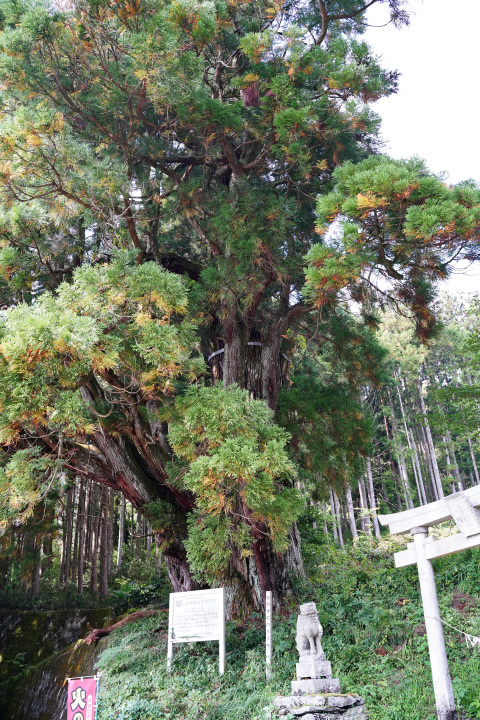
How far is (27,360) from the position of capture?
375cm

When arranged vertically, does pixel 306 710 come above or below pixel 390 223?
below

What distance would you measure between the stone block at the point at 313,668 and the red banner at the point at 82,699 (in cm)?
153

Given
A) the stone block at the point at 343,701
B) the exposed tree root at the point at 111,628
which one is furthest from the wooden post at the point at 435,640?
the exposed tree root at the point at 111,628

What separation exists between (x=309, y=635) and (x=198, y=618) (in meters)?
1.25

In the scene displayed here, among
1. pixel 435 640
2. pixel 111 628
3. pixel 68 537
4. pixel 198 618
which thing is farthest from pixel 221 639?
pixel 68 537

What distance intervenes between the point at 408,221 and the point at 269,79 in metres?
2.76

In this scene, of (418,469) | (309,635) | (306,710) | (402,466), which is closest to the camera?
(306,710)

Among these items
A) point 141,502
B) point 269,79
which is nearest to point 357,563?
point 141,502

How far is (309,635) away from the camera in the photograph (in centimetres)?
404

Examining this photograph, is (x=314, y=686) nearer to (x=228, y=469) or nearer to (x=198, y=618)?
(x=198, y=618)

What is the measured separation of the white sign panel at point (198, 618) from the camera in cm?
471

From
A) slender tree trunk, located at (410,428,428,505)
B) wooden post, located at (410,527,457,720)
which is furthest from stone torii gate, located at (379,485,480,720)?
slender tree trunk, located at (410,428,428,505)

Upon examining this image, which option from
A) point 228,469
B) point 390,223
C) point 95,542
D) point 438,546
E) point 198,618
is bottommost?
point 198,618

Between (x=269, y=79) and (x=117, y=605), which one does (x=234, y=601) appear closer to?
(x=117, y=605)
